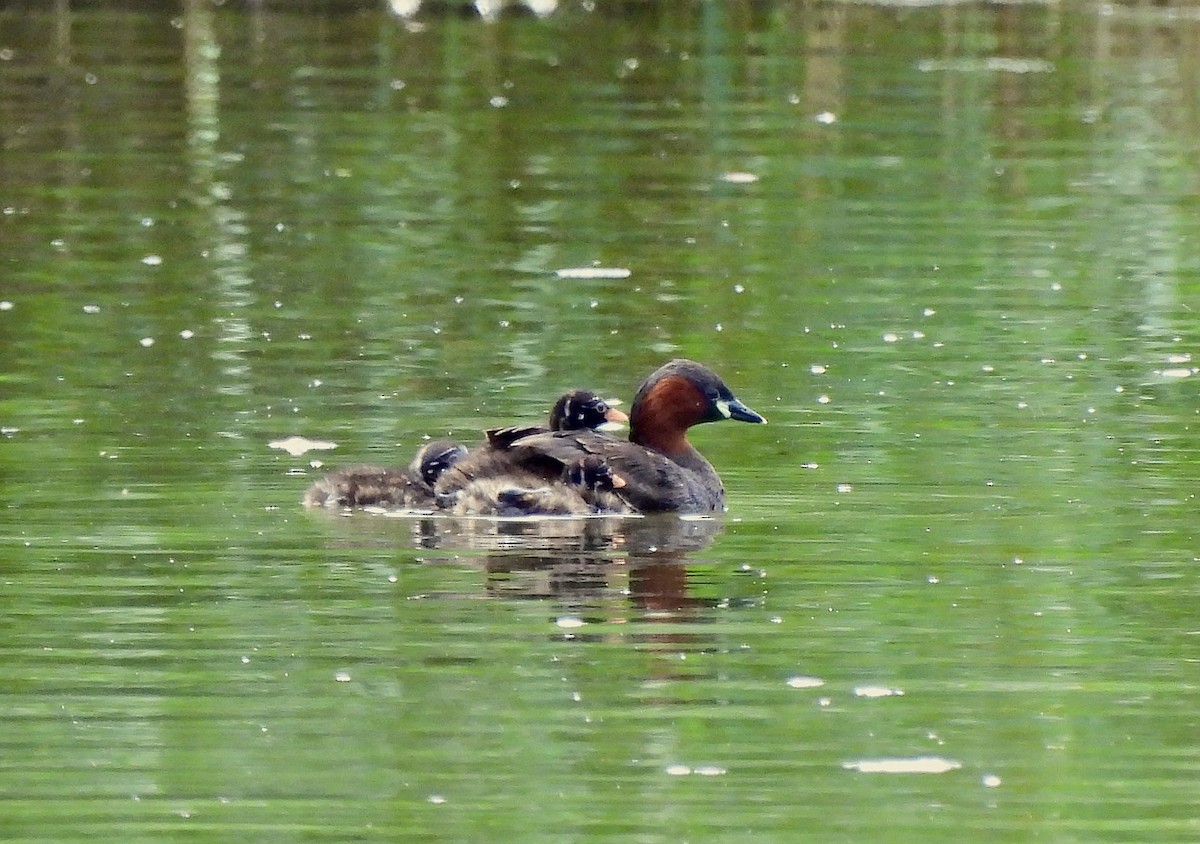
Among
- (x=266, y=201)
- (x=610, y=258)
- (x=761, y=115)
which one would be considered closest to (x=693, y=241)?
(x=610, y=258)

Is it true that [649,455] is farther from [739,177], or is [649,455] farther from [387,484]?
[739,177]

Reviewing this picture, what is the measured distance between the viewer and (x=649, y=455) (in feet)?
35.0

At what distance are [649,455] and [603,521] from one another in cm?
34

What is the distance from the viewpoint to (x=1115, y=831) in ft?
21.7

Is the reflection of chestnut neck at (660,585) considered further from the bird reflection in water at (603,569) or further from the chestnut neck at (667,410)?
the chestnut neck at (667,410)

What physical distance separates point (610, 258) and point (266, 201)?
303 cm

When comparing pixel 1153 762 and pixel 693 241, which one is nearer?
pixel 1153 762

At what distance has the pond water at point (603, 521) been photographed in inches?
279

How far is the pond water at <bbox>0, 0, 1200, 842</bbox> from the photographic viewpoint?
7090mm

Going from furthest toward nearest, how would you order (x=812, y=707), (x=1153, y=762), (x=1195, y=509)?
1. (x=1195, y=509)
2. (x=812, y=707)
3. (x=1153, y=762)

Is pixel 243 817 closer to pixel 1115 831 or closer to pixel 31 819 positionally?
pixel 31 819

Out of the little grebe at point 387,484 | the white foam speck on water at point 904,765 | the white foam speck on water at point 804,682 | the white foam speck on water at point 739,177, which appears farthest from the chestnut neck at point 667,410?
the white foam speck on water at point 739,177

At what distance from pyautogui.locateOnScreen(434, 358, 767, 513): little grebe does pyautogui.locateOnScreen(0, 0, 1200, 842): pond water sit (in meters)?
0.14

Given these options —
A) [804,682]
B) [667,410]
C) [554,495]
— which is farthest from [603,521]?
[804,682]
